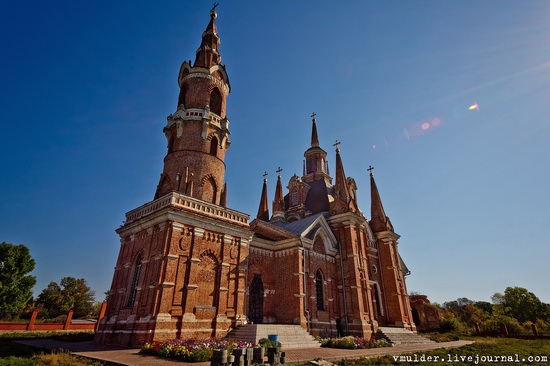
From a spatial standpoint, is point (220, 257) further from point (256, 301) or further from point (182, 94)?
point (182, 94)

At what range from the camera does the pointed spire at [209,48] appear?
25987mm

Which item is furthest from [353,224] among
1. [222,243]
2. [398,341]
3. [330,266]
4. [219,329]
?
[219,329]

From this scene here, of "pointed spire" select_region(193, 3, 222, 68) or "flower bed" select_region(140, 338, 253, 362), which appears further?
"pointed spire" select_region(193, 3, 222, 68)

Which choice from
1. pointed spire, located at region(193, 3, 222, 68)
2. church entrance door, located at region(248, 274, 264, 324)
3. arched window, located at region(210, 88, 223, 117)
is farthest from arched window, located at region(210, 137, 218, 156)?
church entrance door, located at region(248, 274, 264, 324)

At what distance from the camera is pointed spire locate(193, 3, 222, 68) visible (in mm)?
25987

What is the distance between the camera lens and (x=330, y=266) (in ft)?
88.6

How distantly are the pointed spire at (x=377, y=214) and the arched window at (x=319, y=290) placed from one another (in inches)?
442

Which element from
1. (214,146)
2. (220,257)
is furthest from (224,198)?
(220,257)

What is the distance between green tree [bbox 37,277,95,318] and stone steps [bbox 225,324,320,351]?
158 ft

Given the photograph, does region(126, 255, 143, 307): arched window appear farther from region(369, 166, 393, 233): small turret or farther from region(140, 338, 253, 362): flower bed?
region(369, 166, 393, 233): small turret

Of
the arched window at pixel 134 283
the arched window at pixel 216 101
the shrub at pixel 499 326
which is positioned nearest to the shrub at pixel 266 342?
the arched window at pixel 134 283

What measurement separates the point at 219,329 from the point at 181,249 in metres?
5.00

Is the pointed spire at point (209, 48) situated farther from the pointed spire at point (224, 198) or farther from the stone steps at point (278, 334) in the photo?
the stone steps at point (278, 334)

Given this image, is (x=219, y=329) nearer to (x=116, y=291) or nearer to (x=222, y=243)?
(x=222, y=243)
